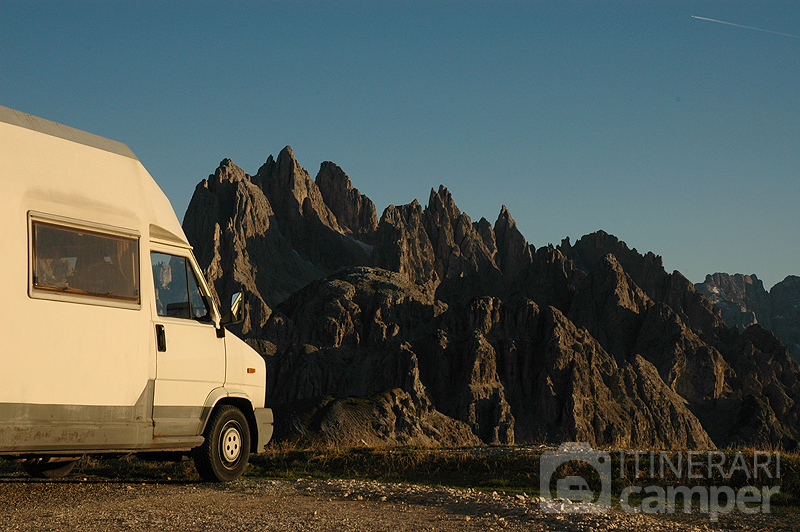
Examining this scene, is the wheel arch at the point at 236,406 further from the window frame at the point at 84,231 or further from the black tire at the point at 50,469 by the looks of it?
the black tire at the point at 50,469

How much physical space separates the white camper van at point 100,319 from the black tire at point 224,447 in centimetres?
2

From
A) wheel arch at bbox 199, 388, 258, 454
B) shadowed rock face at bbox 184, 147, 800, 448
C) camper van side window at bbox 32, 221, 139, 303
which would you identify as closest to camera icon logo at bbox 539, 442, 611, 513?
wheel arch at bbox 199, 388, 258, 454

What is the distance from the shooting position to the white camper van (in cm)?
816

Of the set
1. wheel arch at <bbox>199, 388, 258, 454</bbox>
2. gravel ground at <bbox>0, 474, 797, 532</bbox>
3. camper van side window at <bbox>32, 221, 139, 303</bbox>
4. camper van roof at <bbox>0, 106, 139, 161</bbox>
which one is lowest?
gravel ground at <bbox>0, 474, 797, 532</bbox>

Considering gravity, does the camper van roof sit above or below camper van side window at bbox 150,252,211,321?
above

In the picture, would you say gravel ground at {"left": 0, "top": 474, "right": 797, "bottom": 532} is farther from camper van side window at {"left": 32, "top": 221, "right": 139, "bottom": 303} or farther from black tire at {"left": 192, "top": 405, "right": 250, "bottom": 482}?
camper van side window at {"left": 32, "top": 221, "right": 139, "bottom": 303}

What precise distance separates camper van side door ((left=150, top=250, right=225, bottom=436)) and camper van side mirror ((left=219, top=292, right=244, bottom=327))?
251mm

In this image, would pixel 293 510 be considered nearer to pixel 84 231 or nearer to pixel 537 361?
pixel 84 231

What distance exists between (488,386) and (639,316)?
2402 inches

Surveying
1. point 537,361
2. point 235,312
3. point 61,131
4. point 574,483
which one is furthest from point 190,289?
point 537,361

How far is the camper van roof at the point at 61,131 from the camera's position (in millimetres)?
8531

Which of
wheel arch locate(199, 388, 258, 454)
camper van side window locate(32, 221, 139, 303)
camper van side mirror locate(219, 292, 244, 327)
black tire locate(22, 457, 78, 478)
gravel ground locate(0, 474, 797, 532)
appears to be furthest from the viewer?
black tire locate(22, 457, 78, 478)

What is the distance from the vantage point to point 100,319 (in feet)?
29.0

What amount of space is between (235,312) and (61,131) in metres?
3.29
